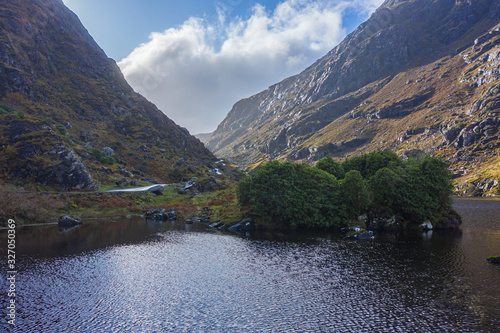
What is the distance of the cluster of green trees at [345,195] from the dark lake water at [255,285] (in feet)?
46.4

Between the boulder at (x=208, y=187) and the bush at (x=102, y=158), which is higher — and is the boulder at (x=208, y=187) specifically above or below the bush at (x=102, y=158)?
below

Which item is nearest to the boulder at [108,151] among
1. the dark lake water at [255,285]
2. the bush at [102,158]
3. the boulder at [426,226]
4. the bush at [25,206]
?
the bush at [102,158]

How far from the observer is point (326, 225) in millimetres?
74188

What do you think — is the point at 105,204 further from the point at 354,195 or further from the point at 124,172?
the point at 354,195

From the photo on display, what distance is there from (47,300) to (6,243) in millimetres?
34524

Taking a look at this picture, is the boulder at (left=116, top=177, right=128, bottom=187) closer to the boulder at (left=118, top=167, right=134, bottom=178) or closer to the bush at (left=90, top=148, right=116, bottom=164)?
the boulder at (left=118, top=167, right=134, bottom=178)

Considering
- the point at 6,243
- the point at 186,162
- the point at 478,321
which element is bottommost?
the point at 478,321

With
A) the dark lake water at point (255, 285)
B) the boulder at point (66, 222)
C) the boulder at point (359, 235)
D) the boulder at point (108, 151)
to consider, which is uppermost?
the boulder at point (108, 151)

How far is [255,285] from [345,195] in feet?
163

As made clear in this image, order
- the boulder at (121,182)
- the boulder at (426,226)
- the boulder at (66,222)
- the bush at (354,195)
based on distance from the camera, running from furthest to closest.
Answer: the boulder at (121,182)
the boulder at (66,222)
the bush at (354,195)
the boulder at (426,226)

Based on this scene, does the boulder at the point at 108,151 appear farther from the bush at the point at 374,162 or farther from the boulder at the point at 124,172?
the bush at the point at 374,162

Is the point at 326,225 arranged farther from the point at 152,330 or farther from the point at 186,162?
the point at 186,162

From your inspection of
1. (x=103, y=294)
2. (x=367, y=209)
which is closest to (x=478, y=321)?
(x=103, y=294)

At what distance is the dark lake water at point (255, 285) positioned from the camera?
86.0 ft
